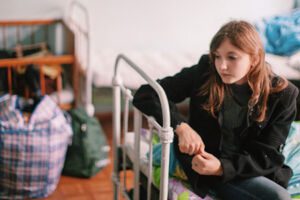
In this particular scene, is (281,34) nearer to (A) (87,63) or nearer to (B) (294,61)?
(B) (294,61)

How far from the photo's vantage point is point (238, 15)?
3.80 m

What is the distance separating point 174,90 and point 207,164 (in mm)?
357

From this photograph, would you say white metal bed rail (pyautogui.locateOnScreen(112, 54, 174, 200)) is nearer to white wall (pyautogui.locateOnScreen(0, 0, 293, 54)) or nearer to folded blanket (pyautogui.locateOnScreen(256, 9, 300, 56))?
white wall (pyautogui.locateOnScreen(0, 0, 293, 54))

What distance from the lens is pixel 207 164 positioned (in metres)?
1.61

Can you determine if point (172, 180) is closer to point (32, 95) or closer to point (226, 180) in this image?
point (226, 180)

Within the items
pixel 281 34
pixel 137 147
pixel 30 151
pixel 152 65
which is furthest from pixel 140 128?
pixel 281 34

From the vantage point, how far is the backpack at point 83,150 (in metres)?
2.71

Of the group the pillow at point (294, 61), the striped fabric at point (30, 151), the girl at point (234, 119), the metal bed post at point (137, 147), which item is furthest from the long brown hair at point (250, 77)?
the pillow at point (294, 61)

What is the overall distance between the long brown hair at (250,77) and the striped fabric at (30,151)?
1.06m

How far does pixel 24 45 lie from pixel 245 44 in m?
2.08

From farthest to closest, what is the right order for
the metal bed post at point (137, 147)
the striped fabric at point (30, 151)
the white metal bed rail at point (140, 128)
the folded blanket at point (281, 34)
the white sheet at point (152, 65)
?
the folded blanket at point (281, 34)
the white sheet at point (152, 65)
the striped fabric at point (30, 151)
the metal bed post at point (137, 147)
the white metal bed rail at point (140, 128)

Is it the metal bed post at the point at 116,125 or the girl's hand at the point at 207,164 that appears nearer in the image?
the girl's hand at the point at 207,164

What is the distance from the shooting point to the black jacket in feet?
5.53

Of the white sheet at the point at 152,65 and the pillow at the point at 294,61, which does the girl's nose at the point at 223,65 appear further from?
the pillow at the point at 294,61
